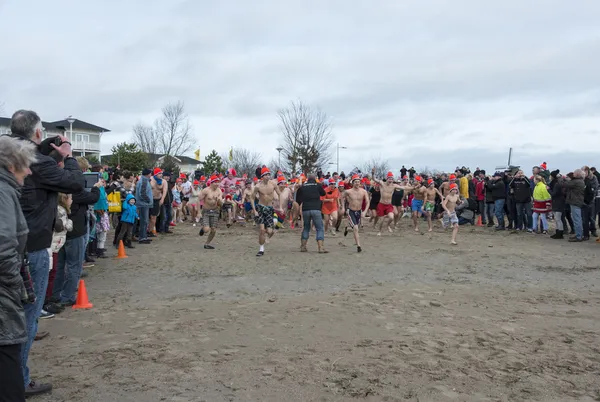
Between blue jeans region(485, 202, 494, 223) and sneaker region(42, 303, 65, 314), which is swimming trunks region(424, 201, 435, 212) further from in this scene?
sneaker region(42, 303, 65, 314)

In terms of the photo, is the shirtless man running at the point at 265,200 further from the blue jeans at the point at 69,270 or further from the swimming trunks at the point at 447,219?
the blue jeans at the point at 69,270

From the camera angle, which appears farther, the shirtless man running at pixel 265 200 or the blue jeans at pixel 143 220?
the blue jeans at pixel 143 220

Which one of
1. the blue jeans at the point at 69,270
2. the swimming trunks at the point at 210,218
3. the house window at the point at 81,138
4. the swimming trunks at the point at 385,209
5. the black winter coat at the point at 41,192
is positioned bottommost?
the blue jeans at the point at 69,270

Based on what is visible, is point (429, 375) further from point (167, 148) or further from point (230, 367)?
point (167, 148)

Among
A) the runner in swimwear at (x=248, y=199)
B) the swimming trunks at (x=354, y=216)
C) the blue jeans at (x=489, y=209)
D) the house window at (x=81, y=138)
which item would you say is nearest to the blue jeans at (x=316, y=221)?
the swimming trunks at (x=354, y=216)

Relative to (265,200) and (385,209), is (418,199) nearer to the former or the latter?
(385,209)

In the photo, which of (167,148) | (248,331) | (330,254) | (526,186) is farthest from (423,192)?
(167,148)

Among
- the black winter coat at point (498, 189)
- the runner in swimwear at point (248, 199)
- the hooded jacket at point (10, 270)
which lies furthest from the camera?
the runner in swimwear at point (248, 199)

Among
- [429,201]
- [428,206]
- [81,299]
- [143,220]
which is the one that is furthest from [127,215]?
[429,201]

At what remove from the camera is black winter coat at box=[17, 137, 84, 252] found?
162 inches

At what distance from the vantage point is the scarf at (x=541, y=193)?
671 inches

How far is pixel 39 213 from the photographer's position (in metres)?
4.23

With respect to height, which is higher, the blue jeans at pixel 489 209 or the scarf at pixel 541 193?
the scarf at pixel 541 193

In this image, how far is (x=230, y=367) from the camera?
4.67 m
